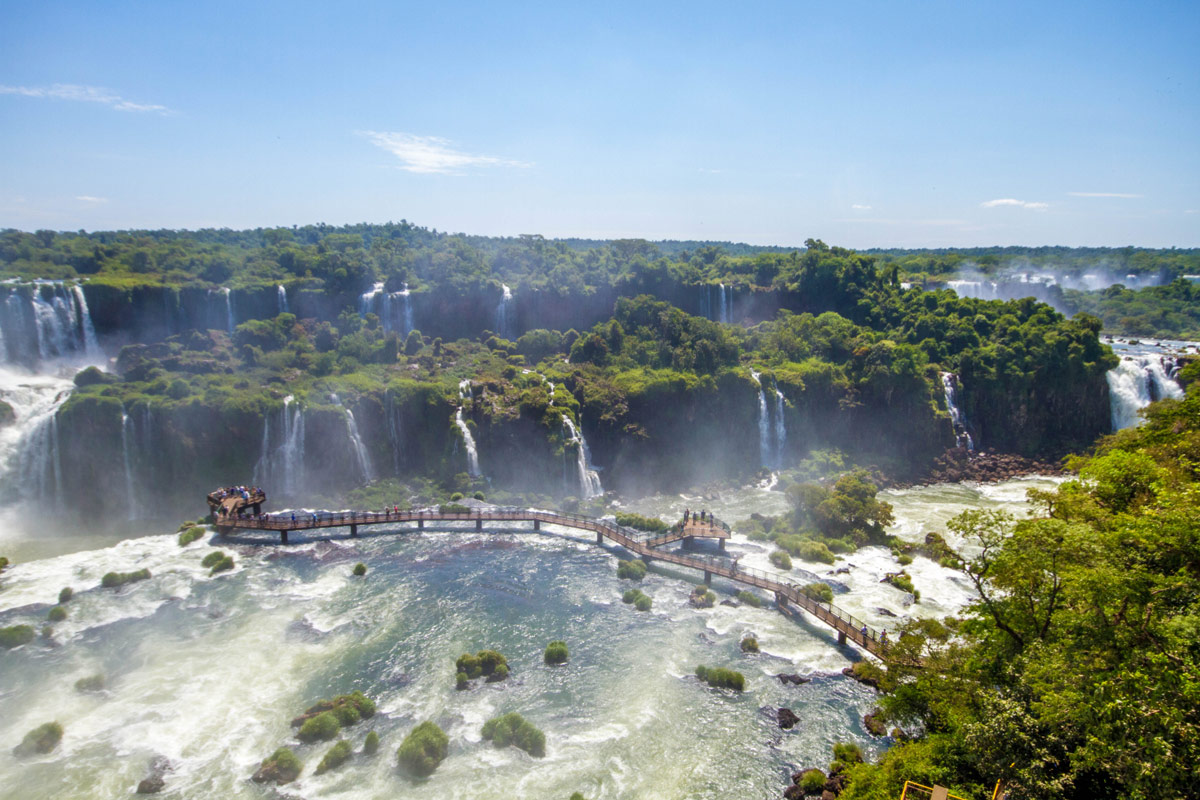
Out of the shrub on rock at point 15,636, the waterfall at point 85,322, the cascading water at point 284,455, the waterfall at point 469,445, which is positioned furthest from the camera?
the waterfall at point 85,322

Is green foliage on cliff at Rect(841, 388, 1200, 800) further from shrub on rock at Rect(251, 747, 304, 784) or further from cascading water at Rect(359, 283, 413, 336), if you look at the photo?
cascading water at Rect(359, 283, 413, 336)

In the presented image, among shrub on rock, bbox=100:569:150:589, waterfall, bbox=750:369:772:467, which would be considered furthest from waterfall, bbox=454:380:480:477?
waterfall, bbox=750:369:772:467

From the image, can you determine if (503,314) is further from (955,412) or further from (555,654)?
(555,654)

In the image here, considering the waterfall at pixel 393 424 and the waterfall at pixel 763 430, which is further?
the waterfall at pixel 763 430

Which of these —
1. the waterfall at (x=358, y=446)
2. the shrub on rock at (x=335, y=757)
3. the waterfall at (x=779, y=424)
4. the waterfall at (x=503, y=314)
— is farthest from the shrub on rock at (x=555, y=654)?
the waterfall at (x=503, y=314)

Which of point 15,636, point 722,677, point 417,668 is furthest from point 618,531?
point 15,636

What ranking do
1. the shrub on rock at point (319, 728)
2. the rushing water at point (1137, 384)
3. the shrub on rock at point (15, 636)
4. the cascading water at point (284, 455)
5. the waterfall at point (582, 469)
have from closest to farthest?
the shrub on rock at point (319, 728) → the shrub on rock at point (15, 636) → the cascading water at point (284, 455) → the waterfall at point (582, 469) → the rushing water at point (1137, 384)

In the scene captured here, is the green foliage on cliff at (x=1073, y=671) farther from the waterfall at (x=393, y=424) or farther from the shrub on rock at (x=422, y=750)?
the waterfall at (x=393, y=424)
